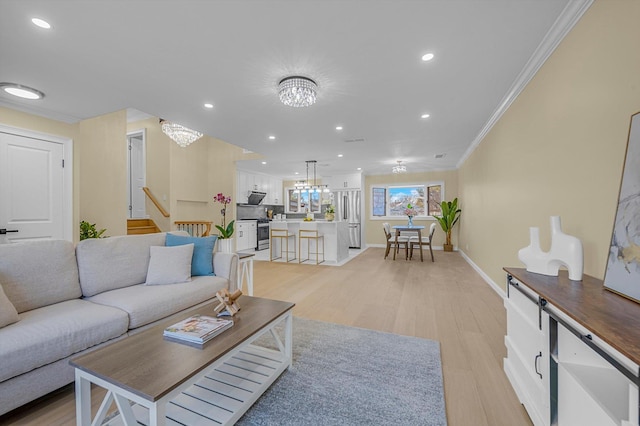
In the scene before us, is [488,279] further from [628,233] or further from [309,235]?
[309,235]

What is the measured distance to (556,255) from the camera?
5.06 ft

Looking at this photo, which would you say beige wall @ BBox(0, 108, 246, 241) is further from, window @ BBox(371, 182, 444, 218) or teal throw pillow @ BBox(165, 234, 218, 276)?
window @ BBox(371, 182, 444, 218)

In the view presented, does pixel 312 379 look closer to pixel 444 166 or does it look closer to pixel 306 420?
pixel 306 420

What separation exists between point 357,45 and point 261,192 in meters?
6.80

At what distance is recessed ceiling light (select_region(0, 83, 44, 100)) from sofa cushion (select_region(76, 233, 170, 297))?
1902 mm

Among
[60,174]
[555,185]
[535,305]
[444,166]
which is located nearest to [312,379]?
[535,305]

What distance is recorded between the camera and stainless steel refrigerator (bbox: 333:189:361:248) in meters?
8.27

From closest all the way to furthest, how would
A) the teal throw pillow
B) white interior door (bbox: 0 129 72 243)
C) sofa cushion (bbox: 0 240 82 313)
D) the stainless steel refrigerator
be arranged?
sofa cushion (bbox: 0 240 82 313) → the teal throw pillow → white interior door (bbox: 0 129 72 243) → the stainless steel refrigerator

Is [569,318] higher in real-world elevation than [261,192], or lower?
lower

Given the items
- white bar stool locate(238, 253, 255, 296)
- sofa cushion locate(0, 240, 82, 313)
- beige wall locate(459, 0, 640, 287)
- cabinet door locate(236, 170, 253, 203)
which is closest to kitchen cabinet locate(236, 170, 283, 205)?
cabinet door locate(236, 170, 253, 203)

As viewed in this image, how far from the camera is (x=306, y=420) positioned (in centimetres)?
142

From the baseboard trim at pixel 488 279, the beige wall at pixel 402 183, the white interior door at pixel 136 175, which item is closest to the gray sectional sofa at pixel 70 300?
the baseboard trim at pixel 488 279

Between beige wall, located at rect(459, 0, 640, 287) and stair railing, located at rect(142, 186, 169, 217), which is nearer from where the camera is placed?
beige wall, located at rect(459, 0, 640, 287)

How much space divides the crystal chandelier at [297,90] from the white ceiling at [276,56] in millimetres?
80
